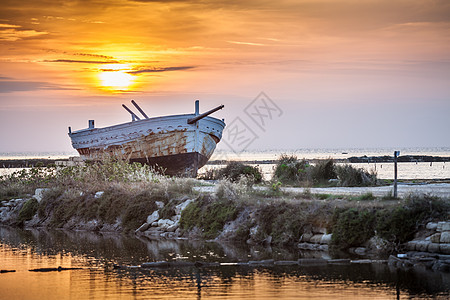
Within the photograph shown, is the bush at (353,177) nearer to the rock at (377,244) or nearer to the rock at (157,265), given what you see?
the rock at (377,244)

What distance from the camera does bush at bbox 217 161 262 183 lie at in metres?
33.1

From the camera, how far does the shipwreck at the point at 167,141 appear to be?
43844 millimetres

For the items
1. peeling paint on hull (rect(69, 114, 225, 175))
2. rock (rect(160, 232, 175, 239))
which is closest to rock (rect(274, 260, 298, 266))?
rock (rect(160, 232, 175, 239))

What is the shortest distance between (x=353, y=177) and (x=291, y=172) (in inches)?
168

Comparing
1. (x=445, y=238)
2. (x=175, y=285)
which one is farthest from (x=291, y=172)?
(x=175, y=285)

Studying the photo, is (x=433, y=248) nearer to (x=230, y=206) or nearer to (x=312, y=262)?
(x=312, y=262)

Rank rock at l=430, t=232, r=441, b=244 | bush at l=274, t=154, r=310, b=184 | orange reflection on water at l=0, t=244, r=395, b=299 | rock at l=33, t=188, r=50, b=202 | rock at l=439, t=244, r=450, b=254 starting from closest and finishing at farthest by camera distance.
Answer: orange reflection on water at l=0, t=244, r=395, b=299 < rock at l=439, t=244, r=450, b=254 < rock at l=430, t=232, r=441, b=244 < rock at l=33, t=188, r=50, b=202 < bush at l=274, t=154, r=310, b=184

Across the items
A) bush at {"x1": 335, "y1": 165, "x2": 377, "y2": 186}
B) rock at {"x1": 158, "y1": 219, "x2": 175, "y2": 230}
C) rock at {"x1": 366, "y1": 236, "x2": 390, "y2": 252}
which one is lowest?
rock at {"x1": 366, "y1": 236, "x2": 390, "y2": 252}

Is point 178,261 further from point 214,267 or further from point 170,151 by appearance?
point 170,151

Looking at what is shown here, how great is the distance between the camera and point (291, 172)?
34031mm

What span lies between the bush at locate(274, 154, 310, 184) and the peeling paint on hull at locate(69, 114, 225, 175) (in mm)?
9367

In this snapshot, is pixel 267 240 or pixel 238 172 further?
pixel 238 172

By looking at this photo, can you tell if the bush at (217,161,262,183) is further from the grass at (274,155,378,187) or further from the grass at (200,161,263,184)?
the grass at (274,155,378,187)

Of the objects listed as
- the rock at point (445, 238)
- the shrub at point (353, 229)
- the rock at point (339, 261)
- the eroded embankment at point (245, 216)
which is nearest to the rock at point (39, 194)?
the eroded embankment at point (245, 216)
